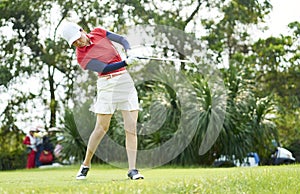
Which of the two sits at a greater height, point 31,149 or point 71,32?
point 71,32

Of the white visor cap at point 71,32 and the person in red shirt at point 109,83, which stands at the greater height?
the white visor cap at point 71,32

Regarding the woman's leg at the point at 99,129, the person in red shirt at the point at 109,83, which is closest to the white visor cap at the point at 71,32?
the person in red shirt at the point at 109,83

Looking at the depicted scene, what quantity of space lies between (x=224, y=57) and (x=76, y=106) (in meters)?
8.10

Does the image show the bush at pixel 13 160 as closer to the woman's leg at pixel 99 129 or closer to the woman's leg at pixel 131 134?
the woman's leg at pixel 99 129

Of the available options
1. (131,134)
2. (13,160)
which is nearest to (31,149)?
(13,160)

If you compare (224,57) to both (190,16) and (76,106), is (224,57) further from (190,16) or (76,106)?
(76,106)

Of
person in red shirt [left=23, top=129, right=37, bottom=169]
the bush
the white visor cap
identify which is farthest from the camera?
the bush

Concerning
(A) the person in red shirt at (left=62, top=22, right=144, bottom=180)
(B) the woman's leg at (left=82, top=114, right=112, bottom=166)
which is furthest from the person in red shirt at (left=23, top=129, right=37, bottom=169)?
(A) the person in red shirt at (left=62, top=22, right=144, bottom=180)

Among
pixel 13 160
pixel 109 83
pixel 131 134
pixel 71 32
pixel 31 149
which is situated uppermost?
pixel 71 32

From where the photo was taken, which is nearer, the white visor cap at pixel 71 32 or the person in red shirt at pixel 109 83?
the white visor cap at pixel 71 32

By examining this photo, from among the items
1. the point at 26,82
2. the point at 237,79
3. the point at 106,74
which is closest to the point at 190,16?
the point at 26,82

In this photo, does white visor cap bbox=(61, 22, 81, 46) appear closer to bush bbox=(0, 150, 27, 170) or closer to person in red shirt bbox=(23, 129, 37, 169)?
person in red shirt bbox=(23, 129, 37, 169)

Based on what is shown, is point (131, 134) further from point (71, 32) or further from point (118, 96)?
point (71, 32)

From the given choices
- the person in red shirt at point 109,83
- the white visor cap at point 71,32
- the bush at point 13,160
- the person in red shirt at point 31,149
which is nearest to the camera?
the white visor cap at point 71,32
